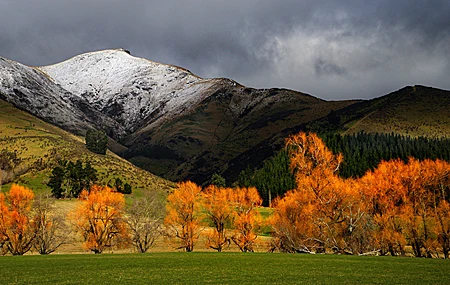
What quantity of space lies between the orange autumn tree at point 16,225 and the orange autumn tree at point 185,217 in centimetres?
2474

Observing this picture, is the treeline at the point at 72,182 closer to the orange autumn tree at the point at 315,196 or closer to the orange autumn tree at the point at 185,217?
the orange autumn tree at the point at 185,217

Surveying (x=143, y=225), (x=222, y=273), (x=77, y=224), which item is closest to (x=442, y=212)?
(x=222, y=273)

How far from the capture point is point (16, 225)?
67.8 meters

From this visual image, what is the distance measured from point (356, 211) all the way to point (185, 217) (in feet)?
107

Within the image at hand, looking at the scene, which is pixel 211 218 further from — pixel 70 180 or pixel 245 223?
pixel 70 180

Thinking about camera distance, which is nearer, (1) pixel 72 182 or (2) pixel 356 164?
(1) pixel 72 182

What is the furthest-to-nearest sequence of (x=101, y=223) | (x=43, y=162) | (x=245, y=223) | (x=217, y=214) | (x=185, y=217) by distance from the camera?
1. (x=43, y=162)
2. (x=217, y=214)
3. (x=245, y=223)
4. (x=185, y=217)
5. (x=101, y=223)

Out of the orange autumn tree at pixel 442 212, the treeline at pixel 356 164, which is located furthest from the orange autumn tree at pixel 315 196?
the treeline at pixel 356 164

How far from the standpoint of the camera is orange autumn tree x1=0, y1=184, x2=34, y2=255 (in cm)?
6669

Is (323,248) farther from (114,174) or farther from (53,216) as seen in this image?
(114,174)

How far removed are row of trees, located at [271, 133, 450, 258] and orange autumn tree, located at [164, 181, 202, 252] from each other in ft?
52.5

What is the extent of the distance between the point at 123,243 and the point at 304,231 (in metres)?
33.7

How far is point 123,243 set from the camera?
7231cm

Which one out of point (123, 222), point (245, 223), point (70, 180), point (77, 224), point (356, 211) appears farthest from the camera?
point (70, 180)
